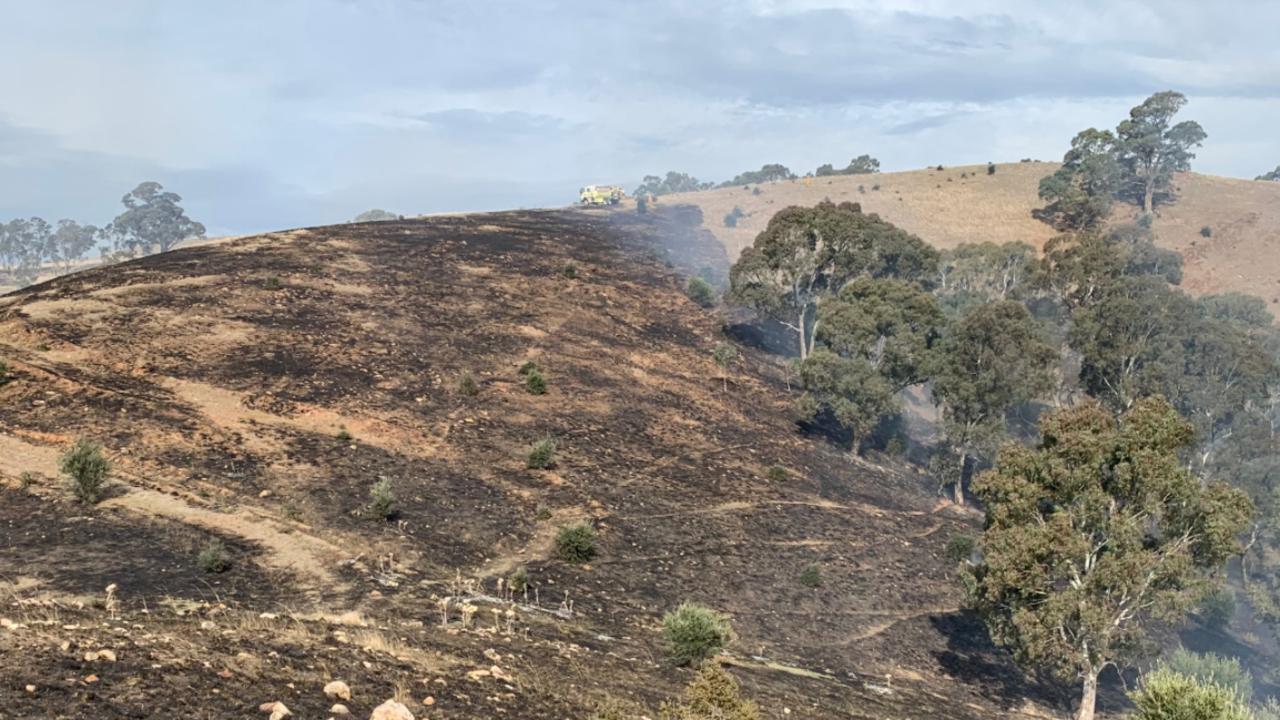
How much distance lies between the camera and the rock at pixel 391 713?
37.0ft

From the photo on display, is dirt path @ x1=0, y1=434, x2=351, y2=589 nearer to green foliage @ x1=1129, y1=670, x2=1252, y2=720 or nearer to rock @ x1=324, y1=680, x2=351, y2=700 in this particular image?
rock @ x1=324, y1=680, x2=351, y2=700

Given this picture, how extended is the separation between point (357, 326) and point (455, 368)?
6.93m

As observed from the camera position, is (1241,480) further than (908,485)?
Yes

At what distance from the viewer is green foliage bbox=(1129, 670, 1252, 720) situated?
12.8 meters

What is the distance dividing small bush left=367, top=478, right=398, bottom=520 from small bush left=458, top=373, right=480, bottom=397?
1256 cm

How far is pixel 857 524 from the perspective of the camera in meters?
37.9

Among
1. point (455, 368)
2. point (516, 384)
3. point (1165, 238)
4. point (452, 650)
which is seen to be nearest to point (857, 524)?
point (516, 384)

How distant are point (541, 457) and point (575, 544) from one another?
7178 millimetres

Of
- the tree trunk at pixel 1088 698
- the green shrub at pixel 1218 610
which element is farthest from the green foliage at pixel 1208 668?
the green shrub at pixel 1218 610

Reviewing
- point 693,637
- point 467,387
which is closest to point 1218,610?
point 693,637

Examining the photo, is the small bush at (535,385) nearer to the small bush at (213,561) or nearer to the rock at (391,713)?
the small bush at (213,561)

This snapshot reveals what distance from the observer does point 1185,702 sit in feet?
42.4

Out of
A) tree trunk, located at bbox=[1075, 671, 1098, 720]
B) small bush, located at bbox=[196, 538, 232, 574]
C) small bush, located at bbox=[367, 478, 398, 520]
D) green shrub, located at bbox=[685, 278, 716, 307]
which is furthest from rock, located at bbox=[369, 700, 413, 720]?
green shrub, located at bbox=[685, 278, 716, 307]

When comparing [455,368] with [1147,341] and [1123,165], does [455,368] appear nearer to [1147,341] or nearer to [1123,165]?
[1147,341]
